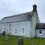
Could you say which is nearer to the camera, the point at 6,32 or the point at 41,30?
the point at 41,30

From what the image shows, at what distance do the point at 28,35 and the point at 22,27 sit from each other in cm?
332

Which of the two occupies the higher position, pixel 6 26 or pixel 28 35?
pixel 6 26

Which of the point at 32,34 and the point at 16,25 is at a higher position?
the point at 16,25

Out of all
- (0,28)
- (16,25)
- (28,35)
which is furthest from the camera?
(0,28)

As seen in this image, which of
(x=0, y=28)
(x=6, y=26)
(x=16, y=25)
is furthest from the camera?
(x=0, y=28)

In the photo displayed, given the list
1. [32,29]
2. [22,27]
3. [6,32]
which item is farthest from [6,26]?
[32,29]

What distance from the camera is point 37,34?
37.9 m

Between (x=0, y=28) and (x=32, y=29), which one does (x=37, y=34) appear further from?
(x=0, y=28)

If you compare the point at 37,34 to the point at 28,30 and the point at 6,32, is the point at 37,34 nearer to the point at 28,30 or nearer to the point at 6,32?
the point at 28,30

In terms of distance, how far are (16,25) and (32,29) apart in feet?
19.6

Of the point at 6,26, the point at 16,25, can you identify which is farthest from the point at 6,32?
the point at 16,25

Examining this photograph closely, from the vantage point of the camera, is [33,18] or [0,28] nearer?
[33,18]

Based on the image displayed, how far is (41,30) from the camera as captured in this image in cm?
3712

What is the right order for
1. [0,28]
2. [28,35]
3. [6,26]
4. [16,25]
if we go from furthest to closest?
[0,28] < [6,26] < [16,25] < [28,35]
